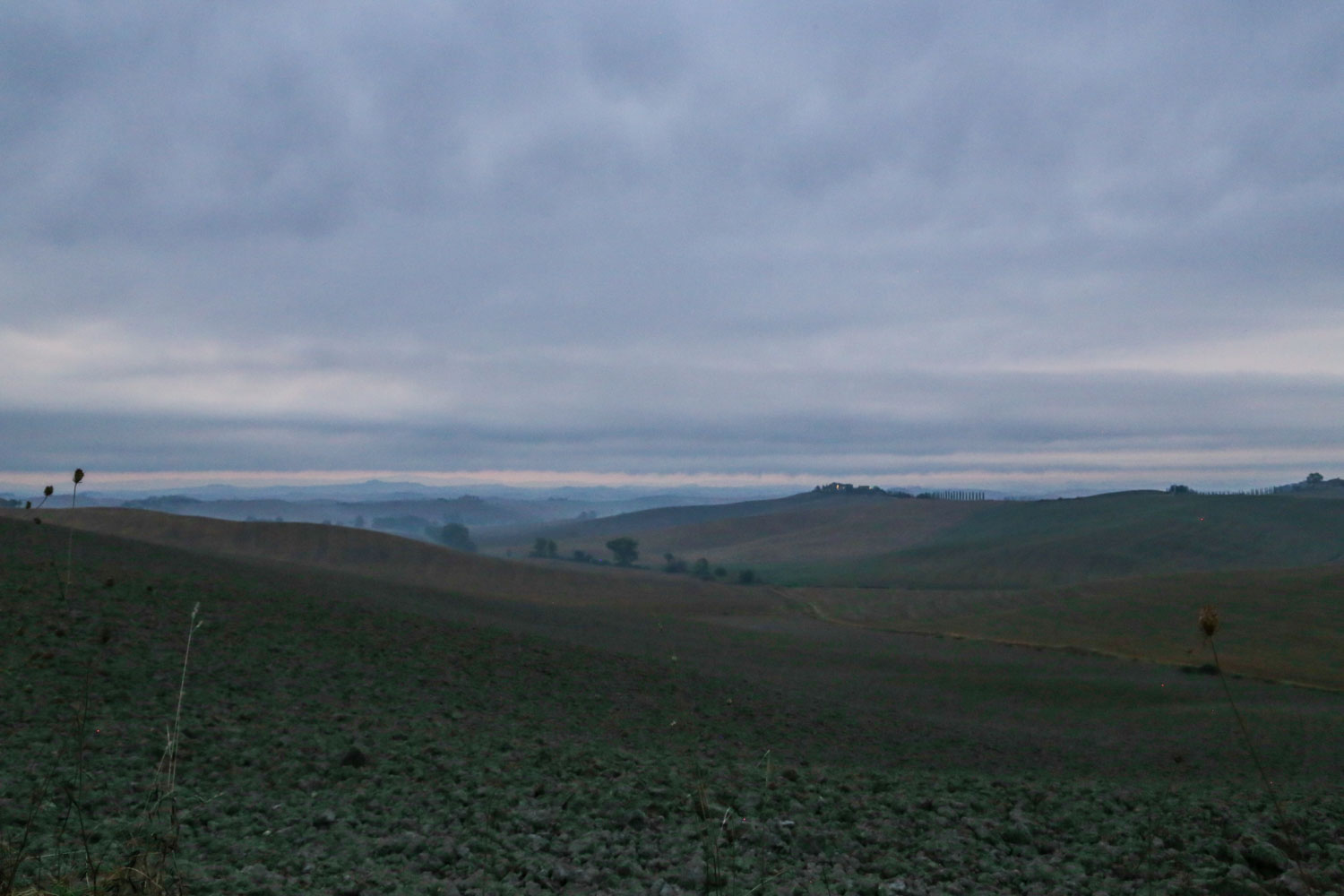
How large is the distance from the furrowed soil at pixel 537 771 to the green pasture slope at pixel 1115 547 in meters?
82.2

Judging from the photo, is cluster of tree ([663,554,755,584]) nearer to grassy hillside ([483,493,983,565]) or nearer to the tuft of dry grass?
grassy hillside ([483,493,983,565])

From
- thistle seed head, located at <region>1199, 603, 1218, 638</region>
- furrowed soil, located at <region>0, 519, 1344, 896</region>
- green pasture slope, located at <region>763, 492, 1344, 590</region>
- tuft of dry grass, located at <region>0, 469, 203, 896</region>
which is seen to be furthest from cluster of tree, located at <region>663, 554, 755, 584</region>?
thistle seed head, located at <region>1199, 603, 1218, 638</region>

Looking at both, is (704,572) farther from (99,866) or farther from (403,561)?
(99,866)

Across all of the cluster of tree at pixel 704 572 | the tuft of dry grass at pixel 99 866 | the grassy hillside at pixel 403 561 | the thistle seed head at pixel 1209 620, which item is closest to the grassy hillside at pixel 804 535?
the cluster of tree at pixel 704 572

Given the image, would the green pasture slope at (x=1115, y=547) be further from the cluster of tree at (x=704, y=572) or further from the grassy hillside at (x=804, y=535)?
the grassy hillside at (x=804, y=535)

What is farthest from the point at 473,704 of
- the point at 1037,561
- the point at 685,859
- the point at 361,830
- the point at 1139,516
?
the point at 1139,516

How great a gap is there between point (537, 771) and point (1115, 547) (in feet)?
395

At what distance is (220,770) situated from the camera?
799cm

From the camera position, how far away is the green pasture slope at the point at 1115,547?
10406 centimetres

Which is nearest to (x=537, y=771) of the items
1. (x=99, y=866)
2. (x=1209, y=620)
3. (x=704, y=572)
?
(x=99, y=866)

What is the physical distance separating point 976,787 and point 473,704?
7.92 m

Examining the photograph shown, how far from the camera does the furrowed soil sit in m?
5.38

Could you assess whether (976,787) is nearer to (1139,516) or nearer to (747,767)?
(747,767)

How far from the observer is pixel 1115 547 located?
112 meters
